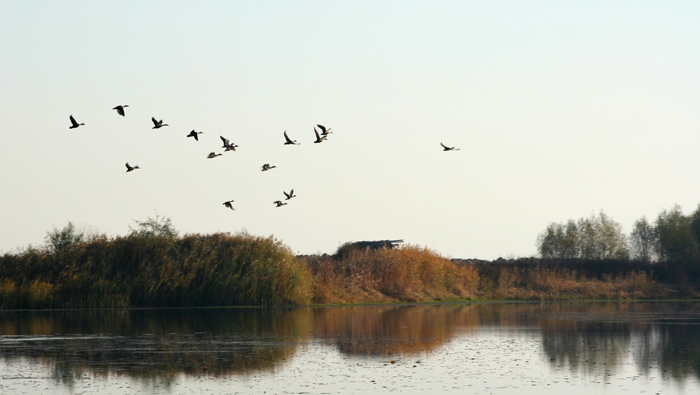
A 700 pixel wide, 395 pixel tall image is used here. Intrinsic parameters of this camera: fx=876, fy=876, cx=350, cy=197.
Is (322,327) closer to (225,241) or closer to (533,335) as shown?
(533,335)

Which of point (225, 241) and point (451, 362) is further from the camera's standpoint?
point (225, 241)

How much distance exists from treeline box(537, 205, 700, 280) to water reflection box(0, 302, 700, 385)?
37638 mm

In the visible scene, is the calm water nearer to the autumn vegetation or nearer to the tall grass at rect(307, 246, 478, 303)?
the autumn vegetation

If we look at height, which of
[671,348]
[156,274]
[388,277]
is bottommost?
[671,348]

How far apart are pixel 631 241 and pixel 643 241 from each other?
4.42 feet

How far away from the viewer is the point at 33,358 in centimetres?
2233

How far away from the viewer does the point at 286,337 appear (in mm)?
28641

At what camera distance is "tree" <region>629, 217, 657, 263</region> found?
3381 inches

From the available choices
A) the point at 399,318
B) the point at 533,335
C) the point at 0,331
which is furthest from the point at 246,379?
the point at 399,318

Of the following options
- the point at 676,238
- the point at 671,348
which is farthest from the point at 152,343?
the point at 676,238

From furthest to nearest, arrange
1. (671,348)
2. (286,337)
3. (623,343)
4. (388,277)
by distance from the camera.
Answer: (388,277) → (286,337) → (623,343) → (671,348)

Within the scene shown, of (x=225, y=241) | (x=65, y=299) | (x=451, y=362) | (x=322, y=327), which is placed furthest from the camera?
(x=225, y=241)

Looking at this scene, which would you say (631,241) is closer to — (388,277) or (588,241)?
(588,241)

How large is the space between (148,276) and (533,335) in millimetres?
24676
